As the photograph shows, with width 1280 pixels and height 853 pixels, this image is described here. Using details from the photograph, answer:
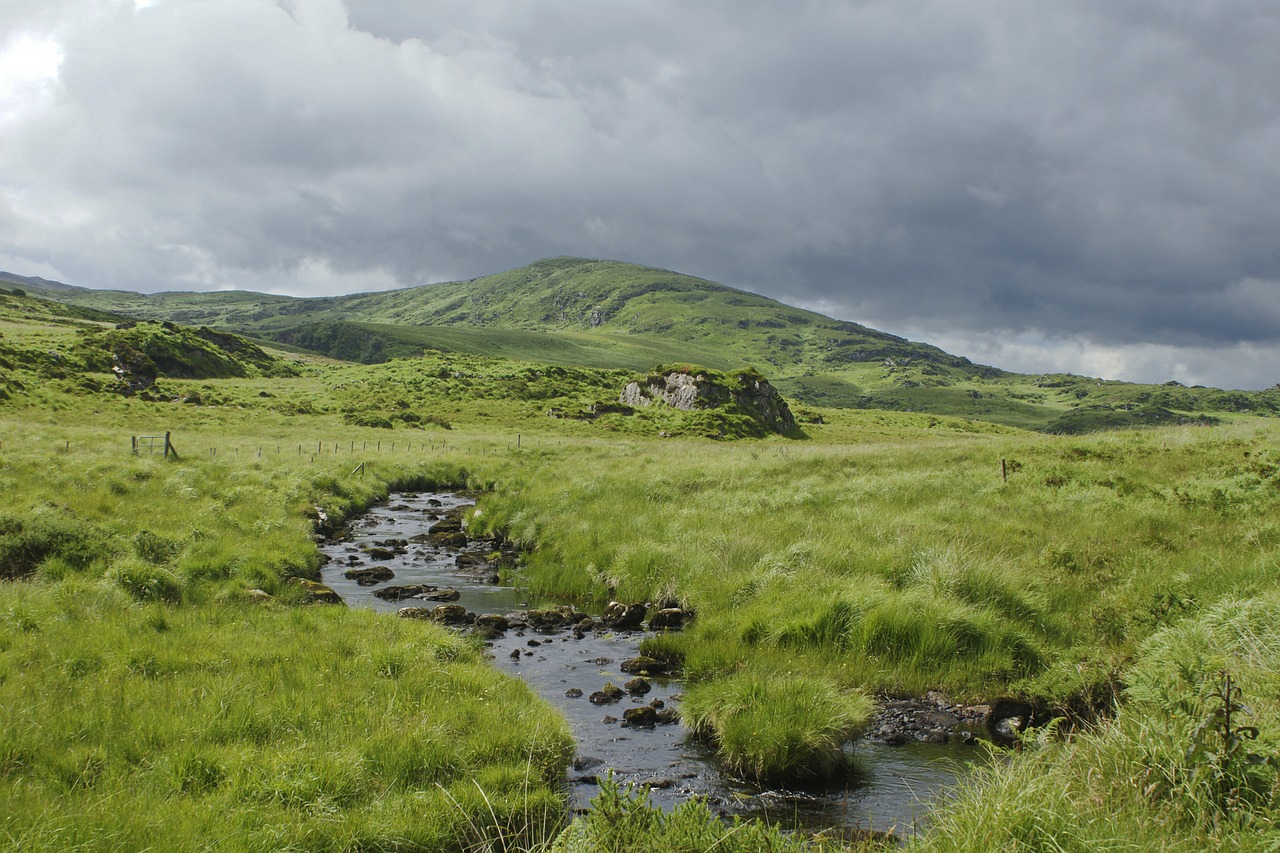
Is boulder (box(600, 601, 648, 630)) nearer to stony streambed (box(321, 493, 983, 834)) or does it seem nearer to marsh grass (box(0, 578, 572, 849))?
stony streambed (box(321, 493, 983, 834))

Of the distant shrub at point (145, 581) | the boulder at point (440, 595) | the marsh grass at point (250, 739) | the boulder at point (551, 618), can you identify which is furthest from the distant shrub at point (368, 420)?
the marsh grass at point (250, 739)

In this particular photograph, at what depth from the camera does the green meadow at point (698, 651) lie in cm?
562

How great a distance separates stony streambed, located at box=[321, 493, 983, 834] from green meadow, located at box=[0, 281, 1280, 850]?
48 centimetres

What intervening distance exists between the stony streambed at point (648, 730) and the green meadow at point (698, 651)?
1.57 feet

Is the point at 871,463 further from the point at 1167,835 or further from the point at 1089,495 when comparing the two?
the point at 1167,835

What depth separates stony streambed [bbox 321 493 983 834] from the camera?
26.0ft

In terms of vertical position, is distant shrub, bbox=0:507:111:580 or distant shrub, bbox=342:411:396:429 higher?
distant shrub, bbox=0:507:111:580

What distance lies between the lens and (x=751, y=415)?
376ft

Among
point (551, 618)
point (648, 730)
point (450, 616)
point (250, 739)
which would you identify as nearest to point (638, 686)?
point (648, 730)

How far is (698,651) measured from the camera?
12062 mm

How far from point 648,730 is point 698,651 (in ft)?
7.51

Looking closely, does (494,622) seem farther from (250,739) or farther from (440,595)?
(250,739)

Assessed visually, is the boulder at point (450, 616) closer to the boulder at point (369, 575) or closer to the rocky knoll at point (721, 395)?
the boulder at point (369, 575)

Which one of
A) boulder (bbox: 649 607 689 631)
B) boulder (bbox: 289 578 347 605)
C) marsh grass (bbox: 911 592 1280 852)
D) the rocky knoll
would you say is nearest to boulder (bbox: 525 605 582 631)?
boulder (bbox: 649 607 689 631)
